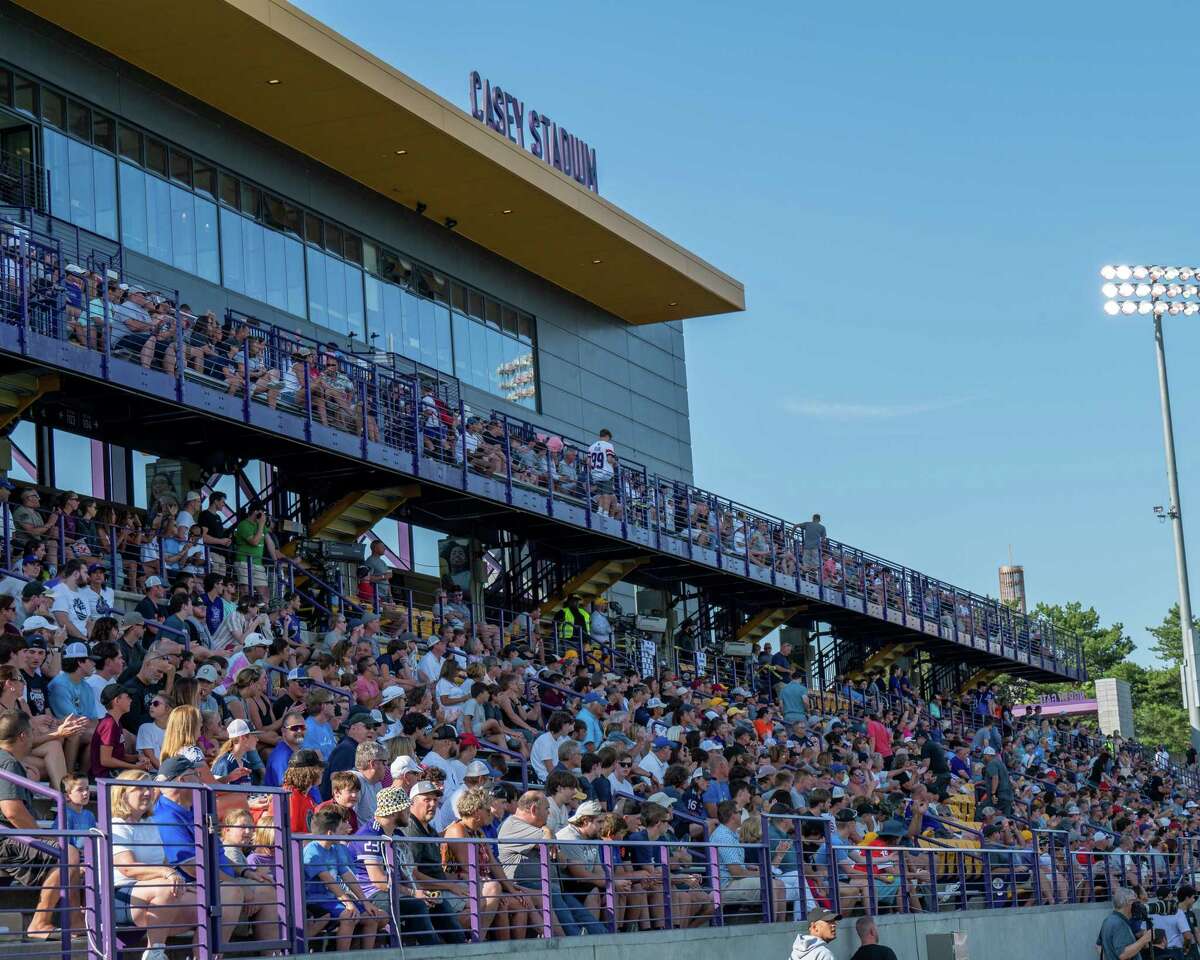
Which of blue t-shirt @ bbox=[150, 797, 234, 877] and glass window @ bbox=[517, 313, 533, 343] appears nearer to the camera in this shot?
blue t-shirt @ bbox=[150, 797, 234, 877]

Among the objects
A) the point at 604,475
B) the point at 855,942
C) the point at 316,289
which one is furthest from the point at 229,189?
the point at 855,942

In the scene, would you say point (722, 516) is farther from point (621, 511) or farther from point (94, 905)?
point (94, 905)

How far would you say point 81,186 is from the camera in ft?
77.7

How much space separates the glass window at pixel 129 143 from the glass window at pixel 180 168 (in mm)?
666

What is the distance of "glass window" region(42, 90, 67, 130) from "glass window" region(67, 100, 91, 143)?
89mm

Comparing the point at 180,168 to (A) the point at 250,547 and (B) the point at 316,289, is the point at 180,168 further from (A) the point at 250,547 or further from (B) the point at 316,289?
(A) the point at 250,547

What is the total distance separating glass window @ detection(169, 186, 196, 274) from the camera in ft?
83.0

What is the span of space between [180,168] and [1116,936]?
1580cm

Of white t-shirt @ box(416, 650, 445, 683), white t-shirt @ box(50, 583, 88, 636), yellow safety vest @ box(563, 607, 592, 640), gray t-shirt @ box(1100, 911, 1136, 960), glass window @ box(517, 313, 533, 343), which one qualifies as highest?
glass window @ box(517, 313, 533, 343)

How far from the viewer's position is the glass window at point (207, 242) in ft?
84.6

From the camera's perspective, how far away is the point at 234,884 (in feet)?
30.0

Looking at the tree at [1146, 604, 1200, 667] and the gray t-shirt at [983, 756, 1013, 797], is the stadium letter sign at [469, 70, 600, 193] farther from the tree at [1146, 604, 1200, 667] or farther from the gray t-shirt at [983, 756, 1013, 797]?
the tree at [1146, 604, 1200, 667]

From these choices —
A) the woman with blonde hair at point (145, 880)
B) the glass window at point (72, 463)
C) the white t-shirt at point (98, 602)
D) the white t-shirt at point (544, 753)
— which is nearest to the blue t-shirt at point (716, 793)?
the white t-shirt at point (544, 753)

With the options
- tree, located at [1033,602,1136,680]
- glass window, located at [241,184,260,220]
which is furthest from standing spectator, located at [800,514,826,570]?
tree, located at [1033,602,1136,680]
